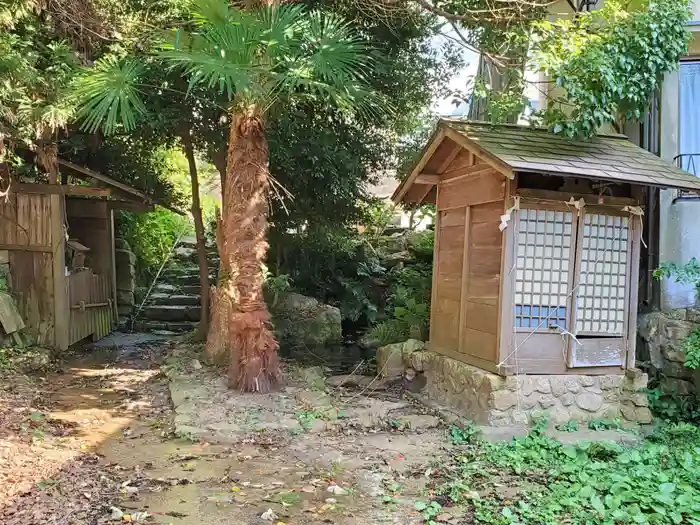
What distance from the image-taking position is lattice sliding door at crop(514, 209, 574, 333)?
6.05 meters

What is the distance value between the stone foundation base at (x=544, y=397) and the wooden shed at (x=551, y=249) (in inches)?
4.5

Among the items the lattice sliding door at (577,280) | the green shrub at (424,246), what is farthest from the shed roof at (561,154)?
the green shrub at (424,246)

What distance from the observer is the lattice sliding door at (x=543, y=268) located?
238 inches

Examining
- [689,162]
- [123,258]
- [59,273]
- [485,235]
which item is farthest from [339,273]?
[689,162]

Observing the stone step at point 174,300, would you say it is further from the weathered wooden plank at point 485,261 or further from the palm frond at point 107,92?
the weathered wooden plank at point 485,261

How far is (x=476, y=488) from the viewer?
447cm

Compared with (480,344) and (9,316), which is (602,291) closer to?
(480,344)

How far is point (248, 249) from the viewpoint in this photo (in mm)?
6766

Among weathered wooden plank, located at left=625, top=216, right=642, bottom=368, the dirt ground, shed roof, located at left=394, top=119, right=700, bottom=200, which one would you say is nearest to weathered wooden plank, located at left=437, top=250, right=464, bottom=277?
shed roof, located at left=394, top=119, right=700, bottom=200

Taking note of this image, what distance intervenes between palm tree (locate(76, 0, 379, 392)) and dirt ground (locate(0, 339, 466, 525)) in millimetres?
793

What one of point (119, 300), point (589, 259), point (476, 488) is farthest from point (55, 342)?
point (589, 259)

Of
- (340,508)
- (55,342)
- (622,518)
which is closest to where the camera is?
(622,518)

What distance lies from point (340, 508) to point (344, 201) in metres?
6.68

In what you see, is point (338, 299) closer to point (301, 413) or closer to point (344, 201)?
point (344, 201)
